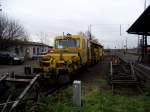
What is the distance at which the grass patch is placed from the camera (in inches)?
313

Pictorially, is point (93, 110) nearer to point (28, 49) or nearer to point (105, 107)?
point (105, 107)

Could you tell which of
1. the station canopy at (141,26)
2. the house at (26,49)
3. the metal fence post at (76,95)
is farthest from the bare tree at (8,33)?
the metal fence post at (76,95)

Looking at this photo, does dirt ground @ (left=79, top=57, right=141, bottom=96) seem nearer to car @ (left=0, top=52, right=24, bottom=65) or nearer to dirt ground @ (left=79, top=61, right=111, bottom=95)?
dirt ground @ (left=79, top=61, right=111, bottom=95)

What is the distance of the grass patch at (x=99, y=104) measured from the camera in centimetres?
796

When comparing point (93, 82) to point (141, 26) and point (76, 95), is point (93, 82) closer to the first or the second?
point (76, 95)

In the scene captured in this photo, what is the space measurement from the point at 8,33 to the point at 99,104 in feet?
127

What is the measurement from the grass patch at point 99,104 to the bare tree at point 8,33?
3390 centimetres

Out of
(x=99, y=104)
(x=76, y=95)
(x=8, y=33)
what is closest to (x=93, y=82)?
(x=99, y=104)

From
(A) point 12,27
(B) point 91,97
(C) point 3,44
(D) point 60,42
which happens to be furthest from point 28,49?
(B) point 91,97

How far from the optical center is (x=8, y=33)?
148 ft

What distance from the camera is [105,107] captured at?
8273mm

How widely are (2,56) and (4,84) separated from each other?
26.8 m

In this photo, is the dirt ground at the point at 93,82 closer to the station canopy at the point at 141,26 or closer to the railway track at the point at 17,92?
the railway track at the point at 17,92

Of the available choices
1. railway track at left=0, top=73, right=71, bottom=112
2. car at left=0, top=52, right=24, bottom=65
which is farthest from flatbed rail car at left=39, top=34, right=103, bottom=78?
car at left=0, top=52, right=24, bottom=65
